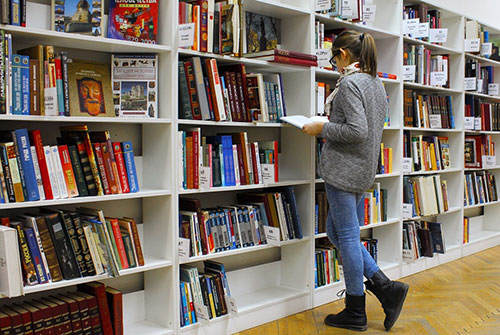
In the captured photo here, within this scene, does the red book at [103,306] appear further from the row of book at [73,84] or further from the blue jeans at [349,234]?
the blue jeans at [349,234]

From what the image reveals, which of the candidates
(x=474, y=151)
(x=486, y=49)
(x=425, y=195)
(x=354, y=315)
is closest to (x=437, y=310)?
(x=354, y=315)

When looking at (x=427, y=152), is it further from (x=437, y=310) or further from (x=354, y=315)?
(x=354, y=315)

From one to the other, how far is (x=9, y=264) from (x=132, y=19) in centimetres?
119

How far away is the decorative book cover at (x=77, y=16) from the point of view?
2215 mm

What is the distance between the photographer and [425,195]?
4207 millimetres

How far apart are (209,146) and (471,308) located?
1868 mm

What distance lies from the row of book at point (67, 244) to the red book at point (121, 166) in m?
0.15

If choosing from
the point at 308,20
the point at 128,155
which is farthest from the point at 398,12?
the point at 128,155

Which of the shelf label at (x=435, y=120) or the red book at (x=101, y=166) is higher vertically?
the shelf label at (x=435, y=120)

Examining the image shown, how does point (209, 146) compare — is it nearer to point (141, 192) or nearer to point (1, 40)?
point (141, 192)

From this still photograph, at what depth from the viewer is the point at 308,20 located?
3.16 meters

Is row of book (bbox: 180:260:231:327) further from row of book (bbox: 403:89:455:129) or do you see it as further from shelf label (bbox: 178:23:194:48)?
row of book (bbox: 403:89:455:129)

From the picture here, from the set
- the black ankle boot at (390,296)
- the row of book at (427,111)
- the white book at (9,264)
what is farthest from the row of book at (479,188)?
the white book at (9,264)

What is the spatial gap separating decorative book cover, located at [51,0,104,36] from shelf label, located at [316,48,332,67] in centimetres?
134
